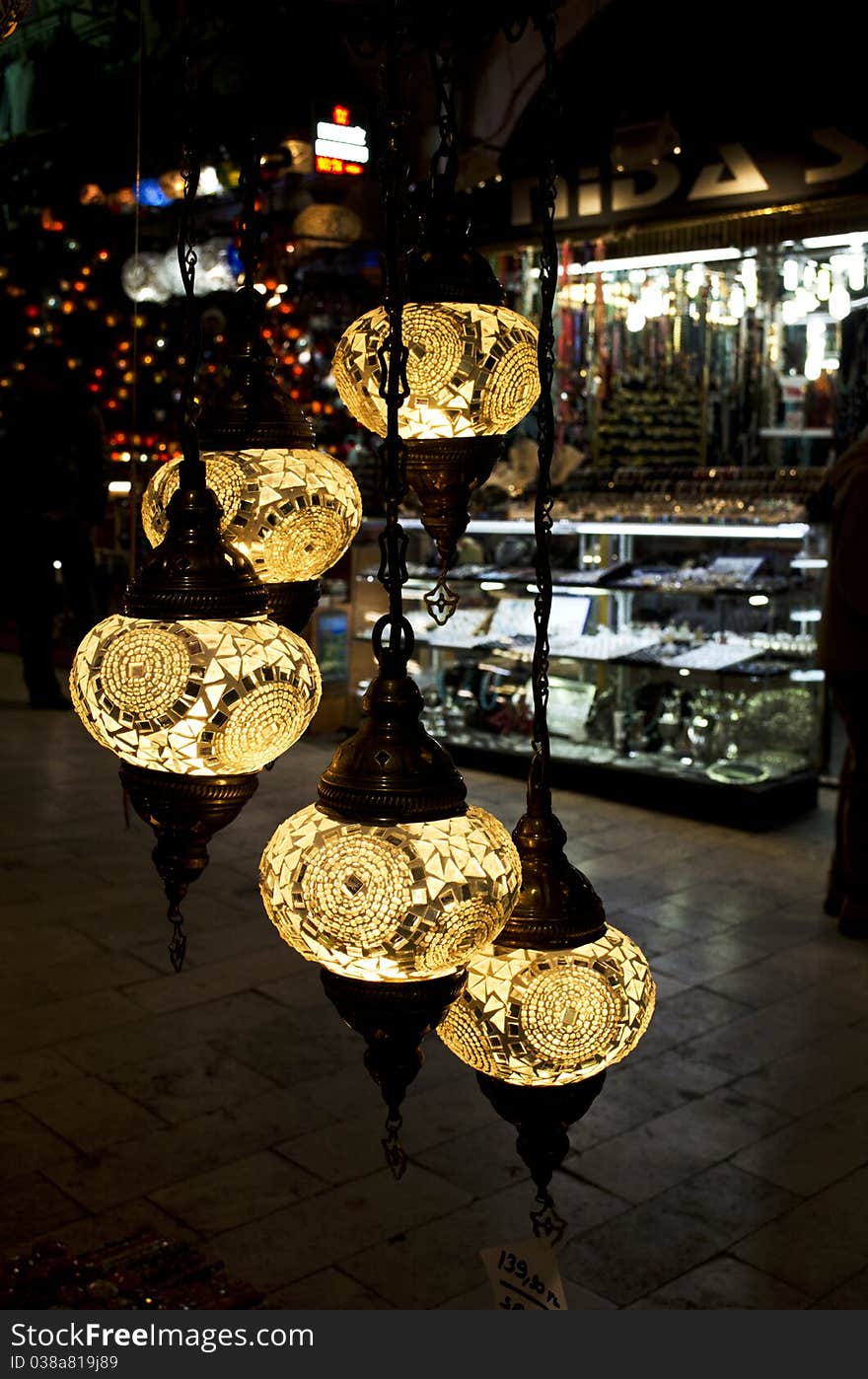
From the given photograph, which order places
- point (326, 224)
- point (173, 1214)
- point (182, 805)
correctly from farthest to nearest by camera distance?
point (326, 224)
point (173, 1214)
point (182, 805)

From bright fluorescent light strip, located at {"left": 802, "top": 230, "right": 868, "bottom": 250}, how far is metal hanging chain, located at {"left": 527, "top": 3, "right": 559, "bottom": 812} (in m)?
5.32

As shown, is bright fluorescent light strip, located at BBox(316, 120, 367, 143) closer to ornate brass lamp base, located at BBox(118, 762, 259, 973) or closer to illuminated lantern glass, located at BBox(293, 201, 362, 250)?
illuminated lantern glass, located at BBox(293, 201, 362, 250)

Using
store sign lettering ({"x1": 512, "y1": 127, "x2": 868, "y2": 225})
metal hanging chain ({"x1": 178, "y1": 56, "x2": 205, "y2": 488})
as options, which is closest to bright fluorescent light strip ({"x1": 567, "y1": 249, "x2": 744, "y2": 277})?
store sign lettering ({"x1": 512, "y1": 127, "x2": 868, "y2": 225})

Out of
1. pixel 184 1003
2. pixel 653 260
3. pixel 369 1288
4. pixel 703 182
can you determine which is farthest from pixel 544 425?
pixel 653 260

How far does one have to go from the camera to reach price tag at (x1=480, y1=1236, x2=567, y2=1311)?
143cm

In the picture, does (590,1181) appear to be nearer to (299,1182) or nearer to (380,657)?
(299,1182)

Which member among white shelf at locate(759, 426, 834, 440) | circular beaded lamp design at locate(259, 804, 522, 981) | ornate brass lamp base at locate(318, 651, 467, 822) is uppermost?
white shelf at locate(759, 426, 834, 440)

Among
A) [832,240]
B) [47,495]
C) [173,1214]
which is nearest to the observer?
[173,1214]

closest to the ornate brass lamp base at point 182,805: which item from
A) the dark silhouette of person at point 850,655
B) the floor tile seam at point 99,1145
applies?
the floor tile seam at point 99,1145

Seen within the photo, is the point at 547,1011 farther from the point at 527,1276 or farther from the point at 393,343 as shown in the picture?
the point at 393,343

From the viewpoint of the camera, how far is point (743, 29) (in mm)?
6027

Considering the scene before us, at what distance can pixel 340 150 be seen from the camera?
6.16 m
